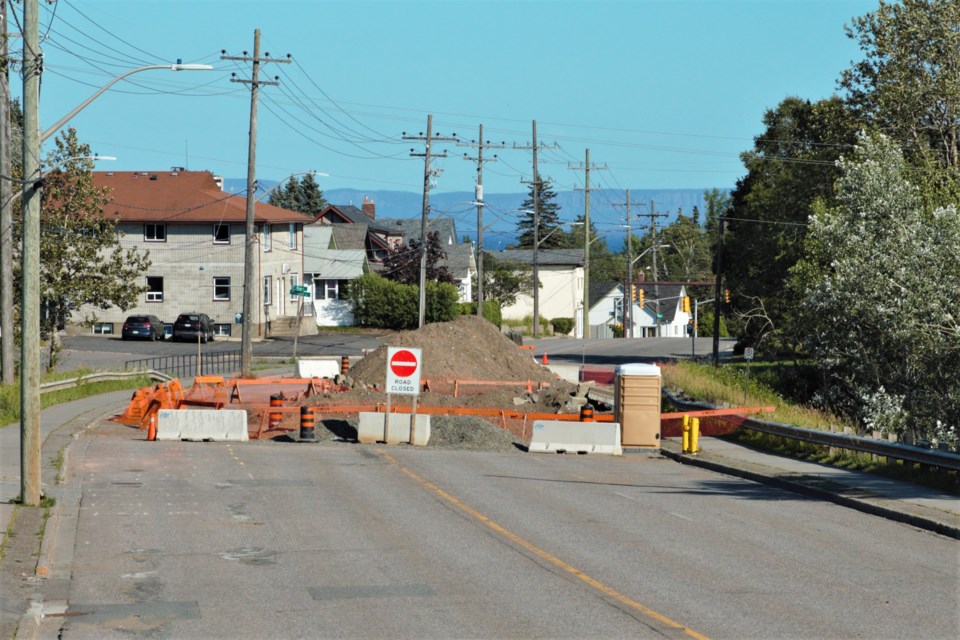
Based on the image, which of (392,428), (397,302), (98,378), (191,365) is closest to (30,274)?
(392,428)

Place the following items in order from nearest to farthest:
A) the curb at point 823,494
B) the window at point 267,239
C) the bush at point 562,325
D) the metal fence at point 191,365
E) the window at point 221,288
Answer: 1. the curb at point 823,494
2. the metal fence at point 191,365
3. the window at point 221,288
4. the window at point 267,239
5. the bush at point 562,325

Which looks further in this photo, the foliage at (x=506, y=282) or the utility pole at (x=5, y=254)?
the foliage at (x=506, y=282)

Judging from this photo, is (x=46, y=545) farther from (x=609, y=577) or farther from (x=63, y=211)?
(x=63, y=211)

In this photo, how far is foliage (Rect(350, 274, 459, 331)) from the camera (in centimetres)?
8362

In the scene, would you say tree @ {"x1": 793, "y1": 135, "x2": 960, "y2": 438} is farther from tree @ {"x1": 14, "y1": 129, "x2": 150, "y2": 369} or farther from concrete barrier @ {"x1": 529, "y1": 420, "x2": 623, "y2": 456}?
tree @ {"x1": 14, "y1": 129, "x2": 150, "y2": 369}

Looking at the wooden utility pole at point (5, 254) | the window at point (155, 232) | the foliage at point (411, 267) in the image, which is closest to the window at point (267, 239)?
the window at point (155, 232)

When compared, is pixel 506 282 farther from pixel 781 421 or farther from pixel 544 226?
pixel 781 421

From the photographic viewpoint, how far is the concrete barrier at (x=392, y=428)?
1130 inches

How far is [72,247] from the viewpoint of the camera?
4234 cm

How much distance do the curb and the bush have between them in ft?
269

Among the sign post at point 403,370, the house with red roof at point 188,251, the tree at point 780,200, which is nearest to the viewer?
the sign post at point 403,370

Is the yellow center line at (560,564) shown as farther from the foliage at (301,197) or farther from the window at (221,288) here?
the foliage at (301,197)

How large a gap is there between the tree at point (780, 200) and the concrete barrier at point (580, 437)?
21.9 meters

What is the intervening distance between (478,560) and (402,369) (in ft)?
46.4
